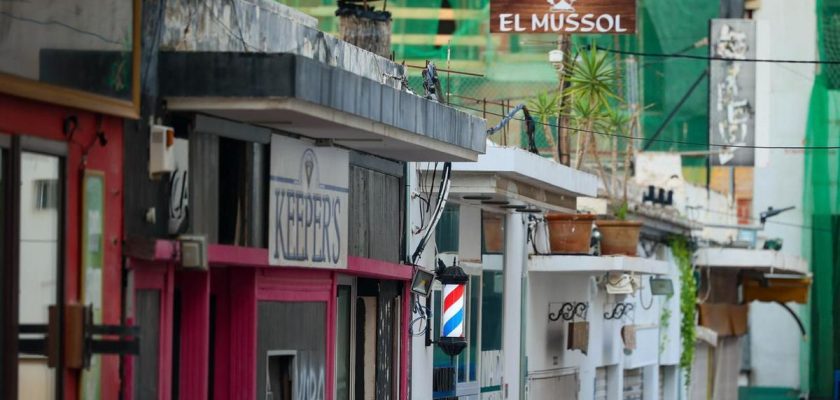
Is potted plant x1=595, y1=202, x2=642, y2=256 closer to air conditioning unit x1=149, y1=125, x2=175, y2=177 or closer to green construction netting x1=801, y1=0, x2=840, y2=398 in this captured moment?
green construction netting x1=801, y1=0, x2=840, y2=398

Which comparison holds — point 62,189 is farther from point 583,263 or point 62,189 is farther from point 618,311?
point 618,311

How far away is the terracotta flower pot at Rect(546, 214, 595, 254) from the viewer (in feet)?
79.1

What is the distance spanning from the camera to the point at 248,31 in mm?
13523

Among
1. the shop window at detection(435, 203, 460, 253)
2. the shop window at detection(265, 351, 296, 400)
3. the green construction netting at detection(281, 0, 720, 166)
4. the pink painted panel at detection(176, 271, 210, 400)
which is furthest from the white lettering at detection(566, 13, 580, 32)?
the pink painted panel at detection(176, 271, 210, 400)

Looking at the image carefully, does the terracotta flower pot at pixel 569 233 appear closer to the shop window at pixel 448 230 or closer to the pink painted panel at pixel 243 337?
the shop window at pixel 448 230

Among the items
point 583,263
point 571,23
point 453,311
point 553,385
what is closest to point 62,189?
point 453,311

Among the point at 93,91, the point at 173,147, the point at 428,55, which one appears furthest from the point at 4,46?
the point at 428,55

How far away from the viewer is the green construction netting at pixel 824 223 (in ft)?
126

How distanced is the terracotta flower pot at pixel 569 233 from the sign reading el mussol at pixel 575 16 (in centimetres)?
297

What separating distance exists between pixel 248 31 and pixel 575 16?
12.8 m

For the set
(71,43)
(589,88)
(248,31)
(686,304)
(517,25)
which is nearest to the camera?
(71,43)

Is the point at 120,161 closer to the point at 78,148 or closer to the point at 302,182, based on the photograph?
the point at 78,148

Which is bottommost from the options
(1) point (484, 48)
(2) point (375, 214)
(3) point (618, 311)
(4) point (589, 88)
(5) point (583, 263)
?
(3) point (618, 311)

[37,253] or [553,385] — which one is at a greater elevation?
[37,253]
